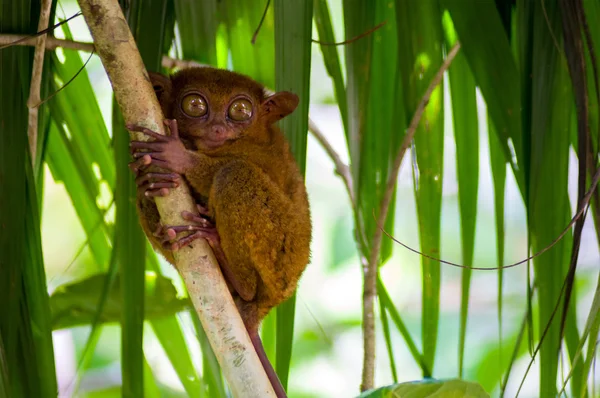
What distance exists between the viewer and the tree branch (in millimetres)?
1883

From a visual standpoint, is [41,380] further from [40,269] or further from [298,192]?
[298,192]

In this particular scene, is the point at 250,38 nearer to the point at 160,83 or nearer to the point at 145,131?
the point at 160,83

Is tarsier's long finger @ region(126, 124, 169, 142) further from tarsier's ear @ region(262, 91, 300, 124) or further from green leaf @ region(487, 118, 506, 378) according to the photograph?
green leaf @ region(487, 118, 506, 378)

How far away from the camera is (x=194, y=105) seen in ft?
9.78

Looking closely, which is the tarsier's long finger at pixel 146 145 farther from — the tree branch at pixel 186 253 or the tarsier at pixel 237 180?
the tree branch at pixel 186 253

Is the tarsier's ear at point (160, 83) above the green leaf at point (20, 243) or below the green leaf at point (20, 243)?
above

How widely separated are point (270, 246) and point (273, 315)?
562mm

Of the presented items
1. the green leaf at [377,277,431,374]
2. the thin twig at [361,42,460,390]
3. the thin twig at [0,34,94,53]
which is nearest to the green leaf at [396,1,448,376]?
the thin twig at [361,42,460,390]

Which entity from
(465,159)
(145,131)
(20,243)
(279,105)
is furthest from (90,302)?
(465,159)

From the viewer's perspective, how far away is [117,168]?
2385 millimetres

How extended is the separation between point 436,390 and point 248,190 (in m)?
0.99

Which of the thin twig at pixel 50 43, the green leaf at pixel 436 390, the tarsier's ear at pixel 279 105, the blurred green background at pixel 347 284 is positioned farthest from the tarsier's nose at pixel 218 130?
the blurred green background at pixel 347 284

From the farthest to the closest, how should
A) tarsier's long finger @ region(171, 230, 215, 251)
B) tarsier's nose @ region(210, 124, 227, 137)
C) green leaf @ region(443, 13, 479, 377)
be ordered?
tarsier's nose @ region(210, 124, 227, 137), green leaf @ region(443, 13, 479, 377), tarsier's long finger @ region(171, 230, 215, 251)

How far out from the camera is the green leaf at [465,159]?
8.37 ft
